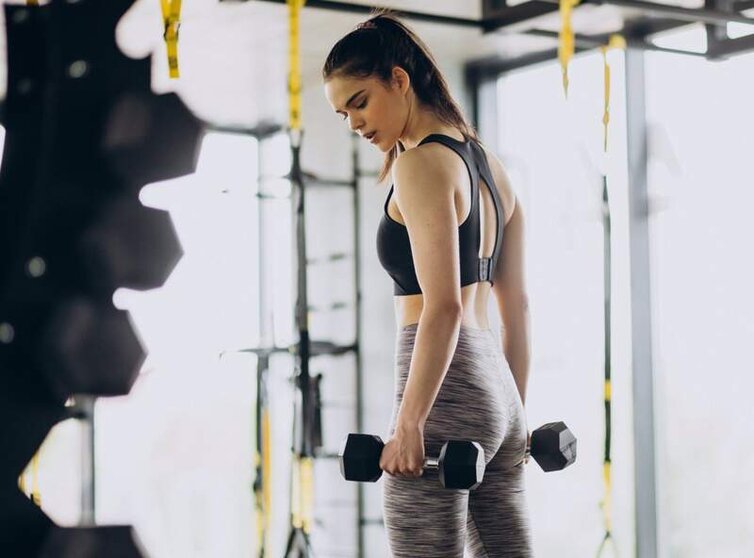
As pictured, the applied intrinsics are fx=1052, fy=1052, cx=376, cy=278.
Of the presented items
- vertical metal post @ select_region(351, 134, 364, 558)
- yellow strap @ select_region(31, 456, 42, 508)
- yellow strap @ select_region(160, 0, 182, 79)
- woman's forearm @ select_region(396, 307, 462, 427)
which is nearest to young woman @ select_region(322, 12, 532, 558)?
woman's forearm @ select_region(396, 307, 462, 427)

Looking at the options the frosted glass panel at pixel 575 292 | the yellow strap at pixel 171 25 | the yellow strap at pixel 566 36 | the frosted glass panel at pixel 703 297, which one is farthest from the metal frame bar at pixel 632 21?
the yellow strap at pixel 171 25

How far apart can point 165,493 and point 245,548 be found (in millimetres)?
568

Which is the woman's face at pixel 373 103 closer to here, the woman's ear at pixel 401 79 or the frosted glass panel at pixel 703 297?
the woman's ear at pixel 401 79

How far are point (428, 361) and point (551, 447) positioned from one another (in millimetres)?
369

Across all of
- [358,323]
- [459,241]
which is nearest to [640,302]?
[358,323]

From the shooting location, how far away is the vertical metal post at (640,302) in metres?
4.39

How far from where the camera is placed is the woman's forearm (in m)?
1.56

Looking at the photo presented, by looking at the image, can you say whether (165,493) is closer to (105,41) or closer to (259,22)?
(259,22)

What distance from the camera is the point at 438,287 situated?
1567 millimetres

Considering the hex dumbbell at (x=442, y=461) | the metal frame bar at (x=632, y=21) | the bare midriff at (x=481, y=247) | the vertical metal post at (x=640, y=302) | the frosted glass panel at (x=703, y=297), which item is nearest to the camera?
the hex dumbbell at (x=442, y=461)

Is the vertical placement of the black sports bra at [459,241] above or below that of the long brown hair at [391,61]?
below

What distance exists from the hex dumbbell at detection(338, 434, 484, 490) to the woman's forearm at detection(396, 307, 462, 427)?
69mm

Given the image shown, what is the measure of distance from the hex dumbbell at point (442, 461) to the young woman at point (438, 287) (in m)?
0.03

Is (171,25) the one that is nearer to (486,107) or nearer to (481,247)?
(481,247)
